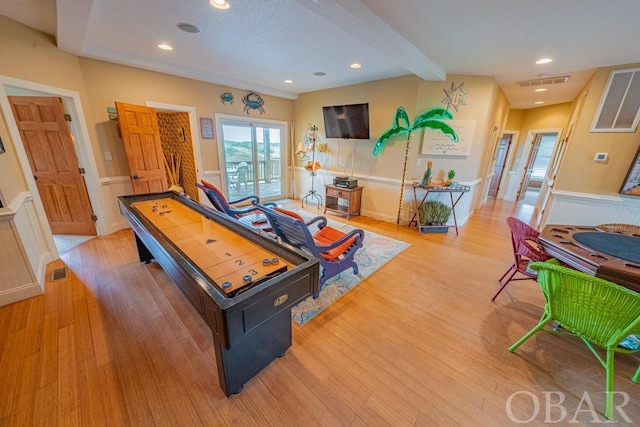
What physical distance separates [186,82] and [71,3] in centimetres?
238

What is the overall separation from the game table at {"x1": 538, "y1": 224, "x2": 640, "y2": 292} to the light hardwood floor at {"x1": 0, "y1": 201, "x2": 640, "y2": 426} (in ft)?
2.32

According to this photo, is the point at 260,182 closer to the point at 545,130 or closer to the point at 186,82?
the point at 186,82

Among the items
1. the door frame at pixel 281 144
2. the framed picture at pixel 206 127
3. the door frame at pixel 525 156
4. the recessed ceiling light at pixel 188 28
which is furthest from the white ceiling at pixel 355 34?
the door frame at pixel 525 156

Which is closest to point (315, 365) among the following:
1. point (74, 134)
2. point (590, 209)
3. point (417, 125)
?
point (417, 125)

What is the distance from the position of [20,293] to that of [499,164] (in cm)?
977

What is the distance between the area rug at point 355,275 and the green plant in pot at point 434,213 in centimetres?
89

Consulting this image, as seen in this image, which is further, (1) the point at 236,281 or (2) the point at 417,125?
(2) the point at 417,125

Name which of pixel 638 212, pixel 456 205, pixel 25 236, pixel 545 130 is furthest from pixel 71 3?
pixel 545 130

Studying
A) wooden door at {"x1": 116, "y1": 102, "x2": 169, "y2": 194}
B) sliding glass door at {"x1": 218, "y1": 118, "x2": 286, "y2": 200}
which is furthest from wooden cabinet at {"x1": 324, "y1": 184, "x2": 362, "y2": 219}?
wooden door at {"x1": 116, "y1": 102, "x2": 169, "y2": 194}

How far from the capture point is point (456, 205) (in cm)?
434

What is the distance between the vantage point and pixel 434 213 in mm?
4168

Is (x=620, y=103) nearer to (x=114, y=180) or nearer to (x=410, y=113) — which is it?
(x=410, y=113)

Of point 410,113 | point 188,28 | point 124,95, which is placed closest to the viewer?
point 188,28

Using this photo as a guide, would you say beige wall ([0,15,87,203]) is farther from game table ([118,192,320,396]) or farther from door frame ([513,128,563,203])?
door frame ([513,128,563,203])
